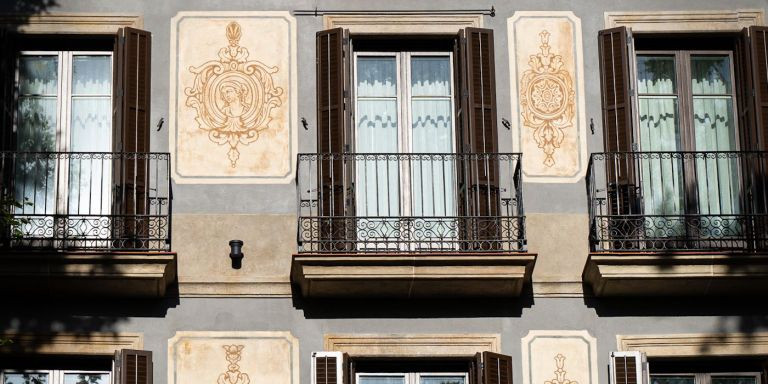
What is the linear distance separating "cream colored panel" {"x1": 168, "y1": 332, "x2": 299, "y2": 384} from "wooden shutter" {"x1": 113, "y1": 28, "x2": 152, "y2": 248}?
114cm

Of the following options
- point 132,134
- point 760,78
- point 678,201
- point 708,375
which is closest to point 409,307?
point 708,375

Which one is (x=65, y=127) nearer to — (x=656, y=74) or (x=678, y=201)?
(x=656, y=74)

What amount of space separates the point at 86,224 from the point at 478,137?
402 centimetres

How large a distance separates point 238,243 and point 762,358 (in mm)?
5247

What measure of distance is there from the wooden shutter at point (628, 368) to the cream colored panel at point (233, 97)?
12.4 ft

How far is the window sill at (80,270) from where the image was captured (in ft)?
59.7

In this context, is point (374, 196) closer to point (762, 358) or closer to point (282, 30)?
point (282, 30)

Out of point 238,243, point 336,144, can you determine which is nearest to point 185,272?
point 238,243

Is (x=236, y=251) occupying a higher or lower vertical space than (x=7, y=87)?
lower

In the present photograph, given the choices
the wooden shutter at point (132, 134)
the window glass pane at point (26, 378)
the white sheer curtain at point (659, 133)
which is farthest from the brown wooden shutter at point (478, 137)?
the window glass pane at point (26, 378)

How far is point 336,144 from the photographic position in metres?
19.2

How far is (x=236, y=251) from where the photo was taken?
61.6ft

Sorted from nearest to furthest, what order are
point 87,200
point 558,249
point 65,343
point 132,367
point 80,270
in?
point 132,367 → point 80,270 → point 65,343 → point 558,249 → point 87,200

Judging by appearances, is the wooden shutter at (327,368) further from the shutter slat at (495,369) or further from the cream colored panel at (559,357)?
the cream colored panel at (559,357)
